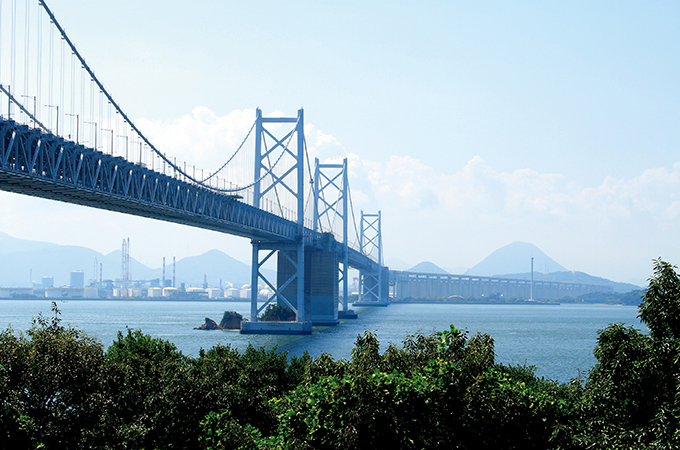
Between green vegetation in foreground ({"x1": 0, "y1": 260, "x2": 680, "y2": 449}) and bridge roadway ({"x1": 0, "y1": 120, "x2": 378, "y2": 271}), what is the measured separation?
8338 millimetres

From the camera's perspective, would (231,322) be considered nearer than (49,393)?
No

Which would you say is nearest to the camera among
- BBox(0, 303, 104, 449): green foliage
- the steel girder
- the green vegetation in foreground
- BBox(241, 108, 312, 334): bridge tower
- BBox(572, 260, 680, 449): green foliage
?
BBox(572, 260, 680, 449): green foliage

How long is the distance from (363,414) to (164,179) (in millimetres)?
24259

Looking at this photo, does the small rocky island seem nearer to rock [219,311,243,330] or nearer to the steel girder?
rock [219,311,243,330]

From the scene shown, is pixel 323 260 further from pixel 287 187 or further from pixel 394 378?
pixel 394 378

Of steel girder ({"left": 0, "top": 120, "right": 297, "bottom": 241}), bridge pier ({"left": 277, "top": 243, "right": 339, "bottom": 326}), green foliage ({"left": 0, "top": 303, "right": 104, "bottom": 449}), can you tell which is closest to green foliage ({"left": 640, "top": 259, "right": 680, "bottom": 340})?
green foliage ({"left": 0, "top": 303, "right": 104, "bottom": 449})

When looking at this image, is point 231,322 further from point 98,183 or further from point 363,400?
point 363,400

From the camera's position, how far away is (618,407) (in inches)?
418

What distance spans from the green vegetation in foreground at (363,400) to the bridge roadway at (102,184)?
27.4 feet

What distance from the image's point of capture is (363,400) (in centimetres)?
1136

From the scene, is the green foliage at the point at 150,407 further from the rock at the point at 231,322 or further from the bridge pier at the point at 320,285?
the bridge pier at the point at 320,285

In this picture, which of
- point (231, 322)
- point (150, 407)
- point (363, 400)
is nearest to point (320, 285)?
point (231, 322)

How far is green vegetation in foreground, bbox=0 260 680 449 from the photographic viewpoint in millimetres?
10609

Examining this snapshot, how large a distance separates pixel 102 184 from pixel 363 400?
18.9 metres
